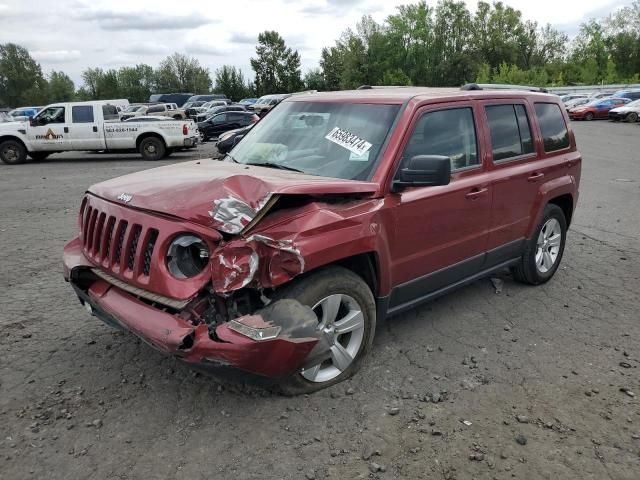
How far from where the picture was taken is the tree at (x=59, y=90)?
311ft

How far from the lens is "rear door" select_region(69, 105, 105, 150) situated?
16656 millimetres

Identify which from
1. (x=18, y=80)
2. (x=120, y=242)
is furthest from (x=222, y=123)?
(x=18, y=80)

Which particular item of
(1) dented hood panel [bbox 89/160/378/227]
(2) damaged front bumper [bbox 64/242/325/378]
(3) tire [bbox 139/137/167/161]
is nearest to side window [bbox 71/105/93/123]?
(3) tire [bbox 139/137/167/161]

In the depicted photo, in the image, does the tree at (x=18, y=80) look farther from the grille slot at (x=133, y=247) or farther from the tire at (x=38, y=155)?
the grille slot at (x=133, y=247)

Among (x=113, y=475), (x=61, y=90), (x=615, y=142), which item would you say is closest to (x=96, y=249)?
(x=113, y=475)

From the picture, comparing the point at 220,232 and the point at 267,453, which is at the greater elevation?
the point at 220,232

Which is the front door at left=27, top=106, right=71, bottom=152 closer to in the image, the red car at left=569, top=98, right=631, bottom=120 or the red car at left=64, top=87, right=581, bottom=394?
the red car at left=64, top=87, right=581, bottom=394

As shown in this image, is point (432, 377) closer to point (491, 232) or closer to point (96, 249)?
point (491, 232)

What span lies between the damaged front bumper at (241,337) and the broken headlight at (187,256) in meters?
0.23

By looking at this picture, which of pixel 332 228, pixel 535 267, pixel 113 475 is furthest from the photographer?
pixel 535 267

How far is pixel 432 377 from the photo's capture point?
3.60m

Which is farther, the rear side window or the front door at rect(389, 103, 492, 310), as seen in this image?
the rear side window

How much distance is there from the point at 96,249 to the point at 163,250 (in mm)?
828

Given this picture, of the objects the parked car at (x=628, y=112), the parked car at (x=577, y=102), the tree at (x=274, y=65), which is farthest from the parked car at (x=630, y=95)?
the tree at (x=274, y=65)
